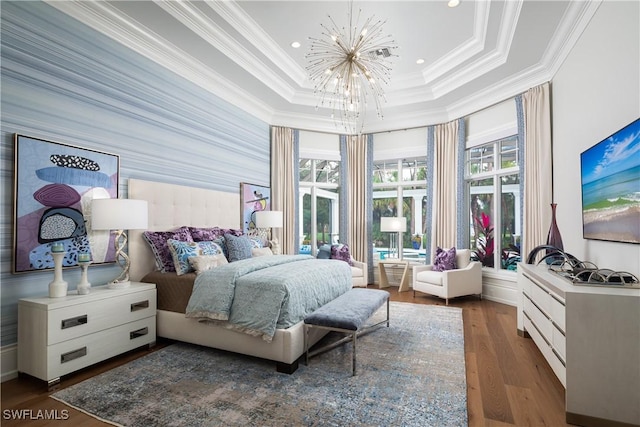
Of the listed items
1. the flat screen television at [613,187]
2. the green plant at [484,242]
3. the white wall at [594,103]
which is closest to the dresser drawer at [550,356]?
the white wall at [594,103]

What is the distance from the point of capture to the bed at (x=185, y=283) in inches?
99.7

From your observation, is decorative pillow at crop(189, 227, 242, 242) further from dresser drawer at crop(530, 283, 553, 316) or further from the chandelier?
dresser drawer at crop(530, 283, 553, 316)

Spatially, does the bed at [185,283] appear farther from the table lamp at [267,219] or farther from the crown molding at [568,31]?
the crown molding at [568,31]

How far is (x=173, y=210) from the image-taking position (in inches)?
147

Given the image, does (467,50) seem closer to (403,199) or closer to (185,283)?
(403,199)

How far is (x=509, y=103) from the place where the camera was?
4.57 m

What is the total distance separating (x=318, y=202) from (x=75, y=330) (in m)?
4.55

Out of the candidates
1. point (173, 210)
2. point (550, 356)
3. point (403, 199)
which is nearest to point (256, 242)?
point (173, 210)

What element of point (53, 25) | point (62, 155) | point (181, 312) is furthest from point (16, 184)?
point (181, 312)

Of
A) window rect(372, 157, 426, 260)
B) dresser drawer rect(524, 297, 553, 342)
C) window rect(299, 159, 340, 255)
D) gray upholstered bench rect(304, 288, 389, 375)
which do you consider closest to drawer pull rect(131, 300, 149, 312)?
gray upholstered bench rect(304, 288, 389, 375)

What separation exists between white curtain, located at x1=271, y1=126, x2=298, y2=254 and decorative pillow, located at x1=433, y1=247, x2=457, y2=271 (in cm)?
246

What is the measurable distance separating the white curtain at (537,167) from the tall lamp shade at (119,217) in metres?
4.45

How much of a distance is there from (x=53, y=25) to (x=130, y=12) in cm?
66

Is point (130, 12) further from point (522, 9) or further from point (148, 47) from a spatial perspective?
point (522, 9)
